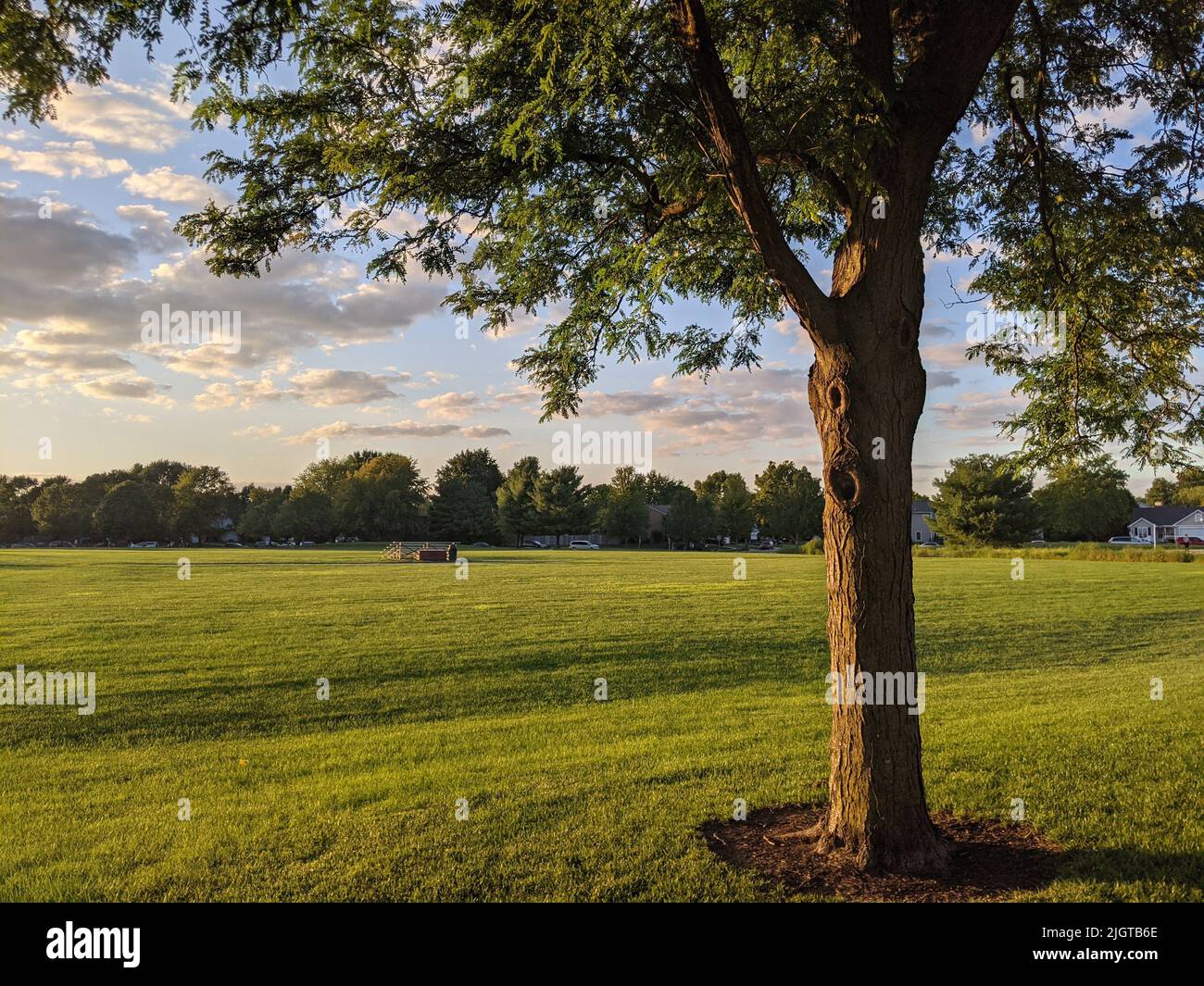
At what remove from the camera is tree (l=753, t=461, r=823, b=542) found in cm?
10656

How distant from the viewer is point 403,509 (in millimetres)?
96438

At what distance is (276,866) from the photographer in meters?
5.49

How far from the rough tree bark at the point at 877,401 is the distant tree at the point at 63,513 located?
11252 centimetres

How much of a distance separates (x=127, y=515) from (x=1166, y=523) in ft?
426

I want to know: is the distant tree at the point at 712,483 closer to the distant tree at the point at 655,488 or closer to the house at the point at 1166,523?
the distant tree at the point at 655,488

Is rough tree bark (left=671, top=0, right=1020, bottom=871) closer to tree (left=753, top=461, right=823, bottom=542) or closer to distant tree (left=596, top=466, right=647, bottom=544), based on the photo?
distant tree (left=596, top=466, right=647, bottom=544)

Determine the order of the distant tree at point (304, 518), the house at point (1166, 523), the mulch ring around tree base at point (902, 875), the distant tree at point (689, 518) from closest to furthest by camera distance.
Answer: the mulch ring around tree base at point (902, 875), the distant tree at point (304, 518), the house at point (1166, 523), the distant tree at point (689, 518)

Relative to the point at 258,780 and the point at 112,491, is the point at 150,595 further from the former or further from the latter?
the point at 112,491

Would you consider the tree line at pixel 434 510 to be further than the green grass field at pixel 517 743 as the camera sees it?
Yes

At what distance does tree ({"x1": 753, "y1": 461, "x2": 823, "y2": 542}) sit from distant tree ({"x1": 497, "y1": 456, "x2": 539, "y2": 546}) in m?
33.4

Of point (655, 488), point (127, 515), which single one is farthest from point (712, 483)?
point (127, 515)

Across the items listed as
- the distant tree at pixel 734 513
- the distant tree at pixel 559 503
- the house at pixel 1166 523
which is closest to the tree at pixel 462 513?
the distant tree at pixel 559 503

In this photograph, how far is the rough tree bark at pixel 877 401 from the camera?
5.21 m
